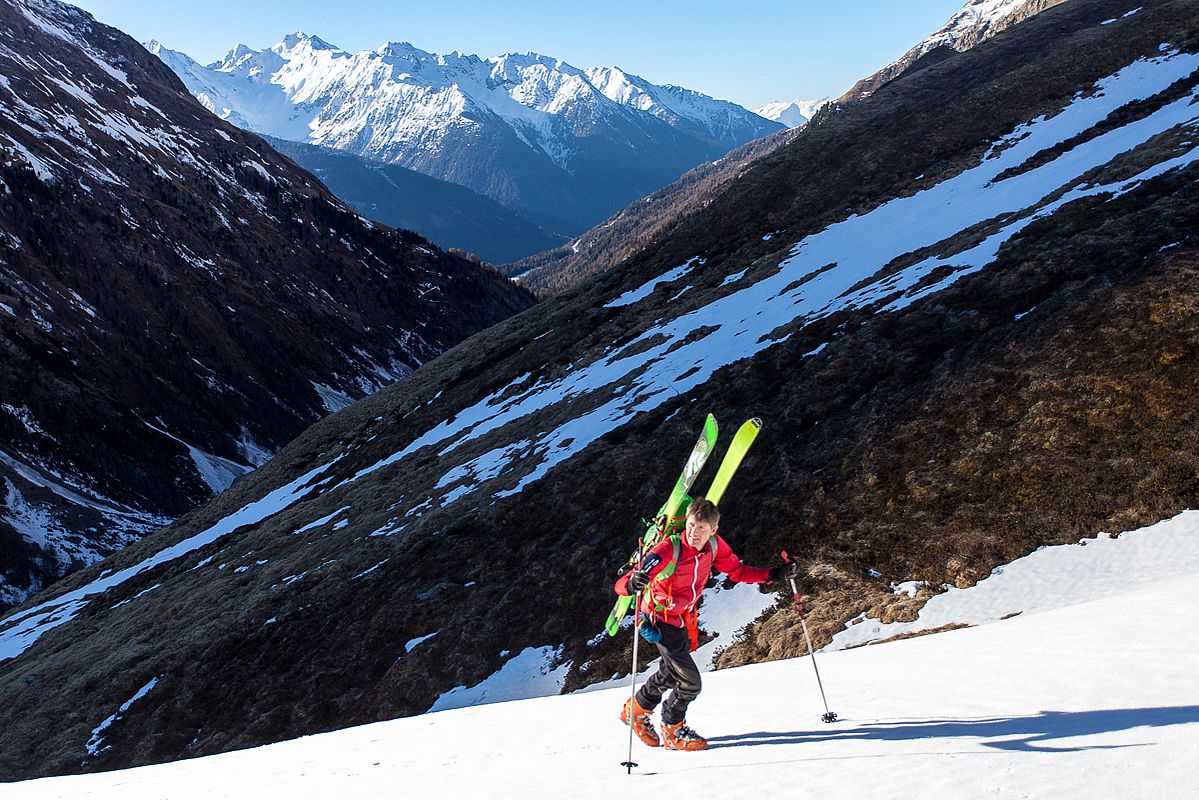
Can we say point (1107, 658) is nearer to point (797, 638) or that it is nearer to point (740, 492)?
point (797, 638)

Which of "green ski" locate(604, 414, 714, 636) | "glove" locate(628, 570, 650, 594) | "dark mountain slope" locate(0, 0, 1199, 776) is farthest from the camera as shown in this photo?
"dark mountain slope" locate(0, 0, 1199, 776)

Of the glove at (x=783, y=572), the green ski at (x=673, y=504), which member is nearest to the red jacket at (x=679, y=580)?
the green ski at (x=673, y=504)

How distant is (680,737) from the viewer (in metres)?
9.41

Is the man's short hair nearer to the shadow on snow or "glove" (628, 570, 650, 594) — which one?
"glove" (628, 570, 650, 594)

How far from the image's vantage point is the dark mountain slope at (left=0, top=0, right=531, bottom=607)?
102312mm

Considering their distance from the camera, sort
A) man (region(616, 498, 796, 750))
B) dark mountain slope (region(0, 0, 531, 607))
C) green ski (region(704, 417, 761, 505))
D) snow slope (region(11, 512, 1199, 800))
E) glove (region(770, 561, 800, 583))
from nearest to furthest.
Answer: snow slope (region(11, 512, 1199, 800)), man (region(616, 498, 796, 750)), glove (region(770, 561, 800, 583)), green ski (region(704, 417, 761, 505)), dark mountain slope (region(0, 0, 531, 607))

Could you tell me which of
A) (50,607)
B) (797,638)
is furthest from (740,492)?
(50,607)

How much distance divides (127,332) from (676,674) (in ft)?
511

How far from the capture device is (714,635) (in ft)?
54.0

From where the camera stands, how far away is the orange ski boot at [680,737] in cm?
924

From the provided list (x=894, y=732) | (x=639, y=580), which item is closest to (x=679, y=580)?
(x=639, y=580)

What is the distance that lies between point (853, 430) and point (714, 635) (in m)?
7.60

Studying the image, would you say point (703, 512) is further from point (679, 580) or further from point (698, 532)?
point (679, 580)

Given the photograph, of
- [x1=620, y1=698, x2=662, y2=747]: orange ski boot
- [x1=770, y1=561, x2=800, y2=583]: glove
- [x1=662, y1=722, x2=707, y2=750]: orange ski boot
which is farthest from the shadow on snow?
[x1=770, y1=561, x2=800, y2=583]: glove
